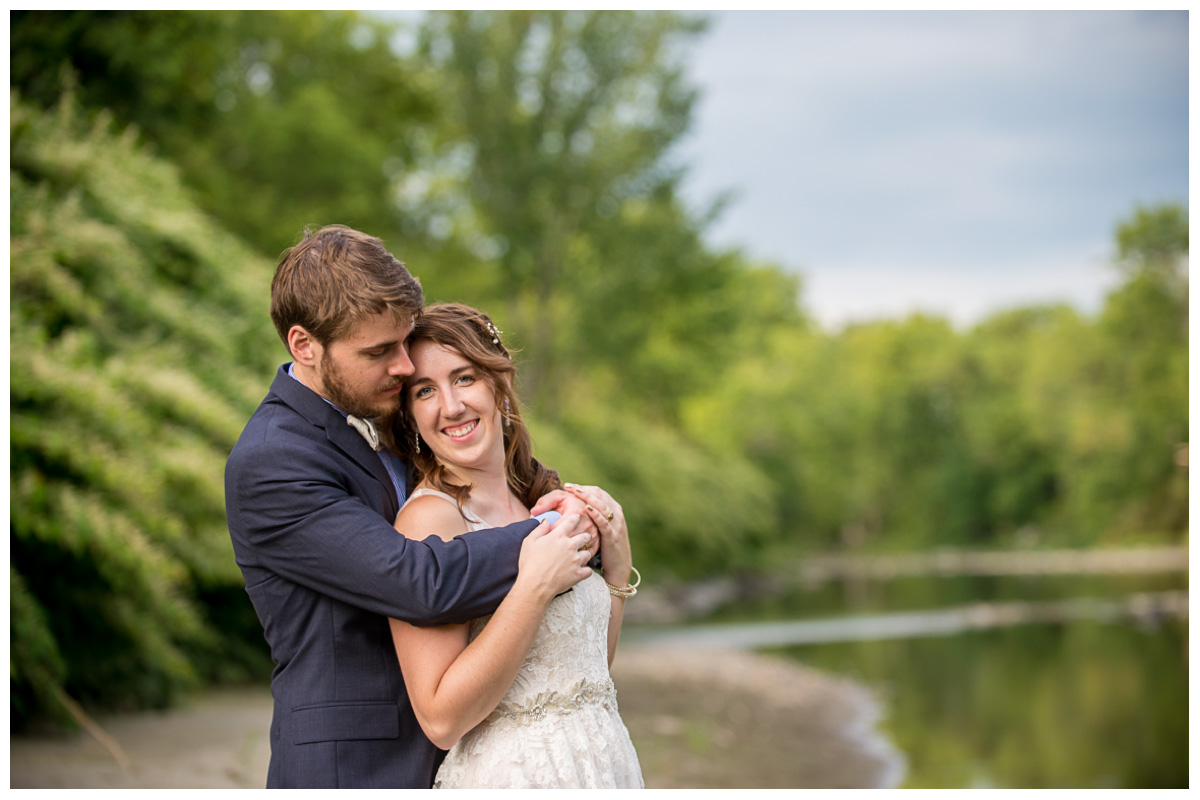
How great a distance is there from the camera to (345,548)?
6.22ft

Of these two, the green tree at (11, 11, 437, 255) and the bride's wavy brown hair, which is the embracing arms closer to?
the bride's wavy brown hair

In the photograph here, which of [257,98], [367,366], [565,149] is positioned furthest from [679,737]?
[257,98]

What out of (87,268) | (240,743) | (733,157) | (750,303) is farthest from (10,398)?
(750,303)

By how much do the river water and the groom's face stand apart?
739cm

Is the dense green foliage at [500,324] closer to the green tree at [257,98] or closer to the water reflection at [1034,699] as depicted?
the green tree at [257,98]

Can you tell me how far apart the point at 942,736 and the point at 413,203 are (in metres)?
13.9

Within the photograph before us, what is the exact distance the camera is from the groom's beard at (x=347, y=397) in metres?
2.08

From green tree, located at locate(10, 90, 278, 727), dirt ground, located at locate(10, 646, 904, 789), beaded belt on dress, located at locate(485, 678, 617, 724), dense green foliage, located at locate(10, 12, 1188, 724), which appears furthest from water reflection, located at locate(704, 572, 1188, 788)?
beaded belt on dress, located at locate(485, 678, 617, 724)

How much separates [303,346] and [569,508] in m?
0.59

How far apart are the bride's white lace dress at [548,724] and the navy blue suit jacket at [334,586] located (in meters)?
0.12

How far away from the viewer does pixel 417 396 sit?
2.20 m

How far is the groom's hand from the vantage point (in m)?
2.18

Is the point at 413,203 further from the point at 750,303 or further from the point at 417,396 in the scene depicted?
the point at 750,303

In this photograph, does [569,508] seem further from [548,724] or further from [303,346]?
[303,346]
